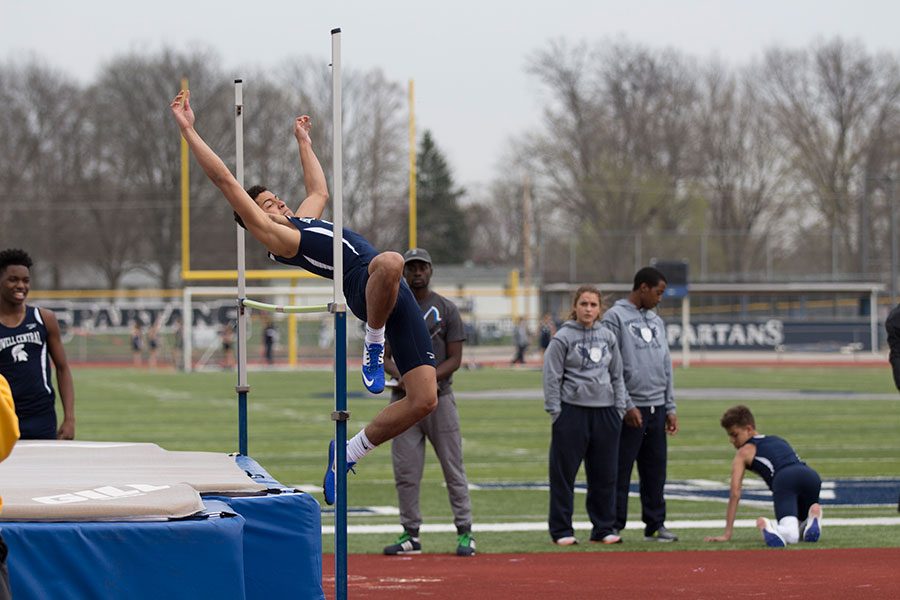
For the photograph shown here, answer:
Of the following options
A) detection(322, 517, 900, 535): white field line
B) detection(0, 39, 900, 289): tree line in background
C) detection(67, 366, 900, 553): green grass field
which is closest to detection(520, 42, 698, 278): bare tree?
detection(0, 39, 900, 289): tree line in background

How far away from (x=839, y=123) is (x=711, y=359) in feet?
62.9

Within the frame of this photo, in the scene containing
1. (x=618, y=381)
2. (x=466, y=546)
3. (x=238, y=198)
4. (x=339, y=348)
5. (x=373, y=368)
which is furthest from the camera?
(x=618, y=381)

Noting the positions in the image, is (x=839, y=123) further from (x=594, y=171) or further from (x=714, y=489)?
(x=714, y=489)

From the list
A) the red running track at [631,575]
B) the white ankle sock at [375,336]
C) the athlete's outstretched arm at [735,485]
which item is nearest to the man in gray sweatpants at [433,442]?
the red running track at [631,575]

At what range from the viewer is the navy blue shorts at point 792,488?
9617mm

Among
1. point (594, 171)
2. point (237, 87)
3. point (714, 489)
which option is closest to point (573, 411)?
point (237, 87)

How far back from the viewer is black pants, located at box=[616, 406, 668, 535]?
32.5 ft

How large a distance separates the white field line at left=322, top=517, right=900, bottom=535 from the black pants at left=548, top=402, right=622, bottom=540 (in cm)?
89

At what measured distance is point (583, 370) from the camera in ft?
31.4

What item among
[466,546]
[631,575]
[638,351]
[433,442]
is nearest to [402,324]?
[631,575]

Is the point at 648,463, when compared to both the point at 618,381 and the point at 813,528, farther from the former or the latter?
the point at 813,528

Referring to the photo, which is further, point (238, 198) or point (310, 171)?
point (310, 171)

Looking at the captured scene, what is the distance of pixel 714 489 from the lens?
43.1 ft

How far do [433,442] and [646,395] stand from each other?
1713 mm
